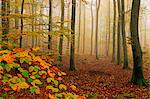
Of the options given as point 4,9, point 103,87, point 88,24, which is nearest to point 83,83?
point 103,87

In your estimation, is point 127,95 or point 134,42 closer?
point 127,95

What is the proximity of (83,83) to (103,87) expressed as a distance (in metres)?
1.33

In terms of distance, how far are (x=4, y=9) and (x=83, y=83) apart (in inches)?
248

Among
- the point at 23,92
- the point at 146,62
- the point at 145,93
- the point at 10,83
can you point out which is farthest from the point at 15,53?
the point at 146,62

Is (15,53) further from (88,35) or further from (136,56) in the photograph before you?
(88,35)

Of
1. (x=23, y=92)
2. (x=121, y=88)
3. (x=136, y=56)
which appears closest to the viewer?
(x=23, y=92)

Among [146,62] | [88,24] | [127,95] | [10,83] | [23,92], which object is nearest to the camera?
[10,83]

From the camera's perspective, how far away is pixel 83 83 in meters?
13.7

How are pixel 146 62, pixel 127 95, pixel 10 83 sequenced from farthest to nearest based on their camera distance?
pixel 146 62 < pixel 127 95 < pixel 10 83

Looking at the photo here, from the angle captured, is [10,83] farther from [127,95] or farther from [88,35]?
[88,35]

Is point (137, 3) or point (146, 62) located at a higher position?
point (137, 3)

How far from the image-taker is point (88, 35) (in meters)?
68.4

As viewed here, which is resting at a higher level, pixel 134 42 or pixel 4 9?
pixel 4 9

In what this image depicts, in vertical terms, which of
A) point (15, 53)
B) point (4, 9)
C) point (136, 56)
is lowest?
point (136, 56)
